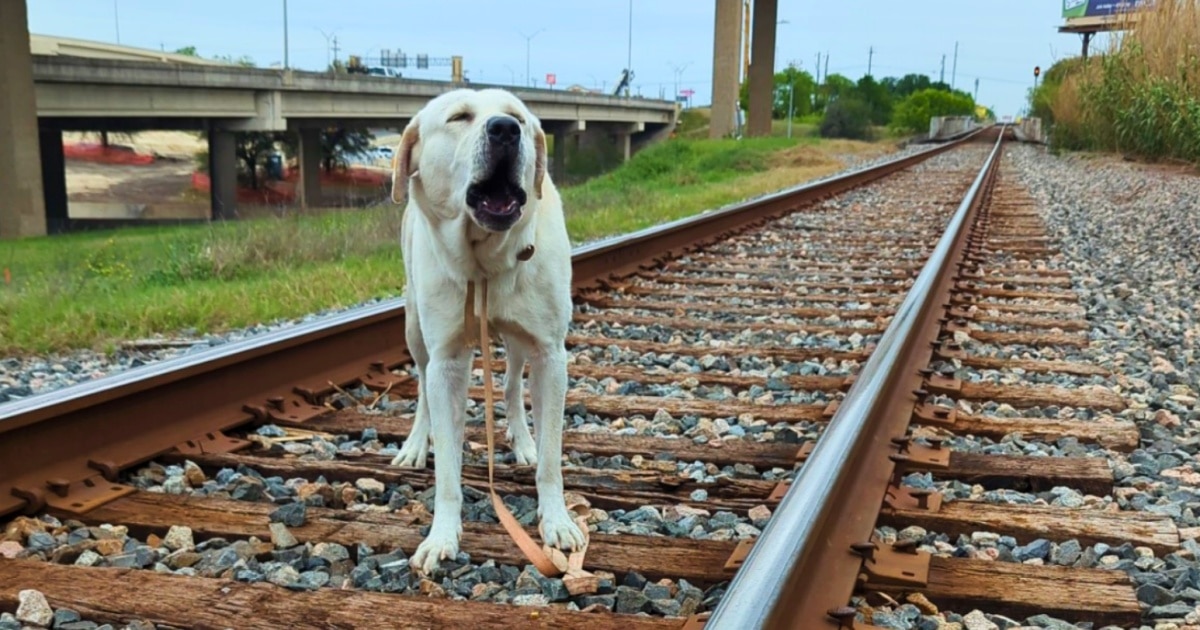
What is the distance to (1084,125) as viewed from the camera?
26844 mm

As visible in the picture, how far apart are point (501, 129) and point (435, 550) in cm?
110

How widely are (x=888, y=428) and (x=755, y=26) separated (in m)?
44.7

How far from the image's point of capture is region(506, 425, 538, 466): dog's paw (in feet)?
11.6

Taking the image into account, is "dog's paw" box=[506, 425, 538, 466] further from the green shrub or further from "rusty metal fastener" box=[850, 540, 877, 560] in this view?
the green shrub

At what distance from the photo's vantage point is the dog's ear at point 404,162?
2.95 metres

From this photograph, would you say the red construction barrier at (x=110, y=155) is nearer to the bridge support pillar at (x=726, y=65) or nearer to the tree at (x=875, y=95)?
the bridge support pillar at (x=726, y=65)

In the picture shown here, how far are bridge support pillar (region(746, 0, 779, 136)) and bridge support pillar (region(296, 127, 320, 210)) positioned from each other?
22.0 m

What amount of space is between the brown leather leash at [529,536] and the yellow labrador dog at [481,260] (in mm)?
29

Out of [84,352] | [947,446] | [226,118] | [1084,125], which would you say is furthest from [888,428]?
[226,118]

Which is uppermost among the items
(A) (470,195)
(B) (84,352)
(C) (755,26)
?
(C) (755,26)

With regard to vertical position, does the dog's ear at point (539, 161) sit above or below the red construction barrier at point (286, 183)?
above

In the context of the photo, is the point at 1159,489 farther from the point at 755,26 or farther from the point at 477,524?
the point at 755,26

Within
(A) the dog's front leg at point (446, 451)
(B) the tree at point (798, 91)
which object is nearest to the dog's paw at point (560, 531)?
(A) the dog's front leg at point (446, 451)

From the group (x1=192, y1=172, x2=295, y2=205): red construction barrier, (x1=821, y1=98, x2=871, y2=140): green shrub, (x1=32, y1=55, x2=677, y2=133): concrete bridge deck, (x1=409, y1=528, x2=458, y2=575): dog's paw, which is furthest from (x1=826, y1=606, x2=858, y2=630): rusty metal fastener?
(x1=821, y1=98, x2=871, y2=140): green shrub
